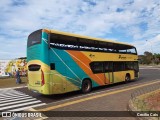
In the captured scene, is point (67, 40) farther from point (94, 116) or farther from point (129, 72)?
point (129, 72)

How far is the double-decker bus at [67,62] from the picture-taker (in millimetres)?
12875

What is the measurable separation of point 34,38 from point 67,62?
2.53 meters

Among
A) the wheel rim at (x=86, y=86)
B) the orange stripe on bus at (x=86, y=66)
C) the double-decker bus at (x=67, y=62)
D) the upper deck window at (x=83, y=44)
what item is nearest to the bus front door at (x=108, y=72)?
the double-decker bus at (x=67, y=62)

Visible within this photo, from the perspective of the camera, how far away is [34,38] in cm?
1362

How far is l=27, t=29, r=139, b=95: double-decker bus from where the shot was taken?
12875mm

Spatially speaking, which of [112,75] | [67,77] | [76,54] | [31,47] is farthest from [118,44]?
[31,47]

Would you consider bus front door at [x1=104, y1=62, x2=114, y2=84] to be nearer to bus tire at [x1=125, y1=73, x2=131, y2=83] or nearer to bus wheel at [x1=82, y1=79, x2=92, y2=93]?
bus wheel at [x1=82, y1=79, x2=92, y2=93]

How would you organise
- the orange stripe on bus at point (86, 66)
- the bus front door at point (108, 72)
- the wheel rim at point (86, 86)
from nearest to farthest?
1. the orange stripe on bus at point (86, 66)
2. the wheel rim at point (86, 86)
3. the bus front door at point (108, 72)

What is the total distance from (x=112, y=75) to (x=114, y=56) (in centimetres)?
164

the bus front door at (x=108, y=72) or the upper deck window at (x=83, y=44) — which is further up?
the upper deck window at (x=83, y=44)

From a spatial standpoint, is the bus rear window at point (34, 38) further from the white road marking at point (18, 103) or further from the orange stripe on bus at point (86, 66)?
the white road marking at point (18, 103)

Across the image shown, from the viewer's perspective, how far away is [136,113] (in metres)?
8.44

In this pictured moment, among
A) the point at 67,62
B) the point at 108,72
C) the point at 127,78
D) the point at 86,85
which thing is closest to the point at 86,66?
the point at 86,85

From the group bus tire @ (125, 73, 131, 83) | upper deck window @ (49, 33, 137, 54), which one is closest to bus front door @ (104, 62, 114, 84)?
upper deck window @ (49, 33, 137, 54)
